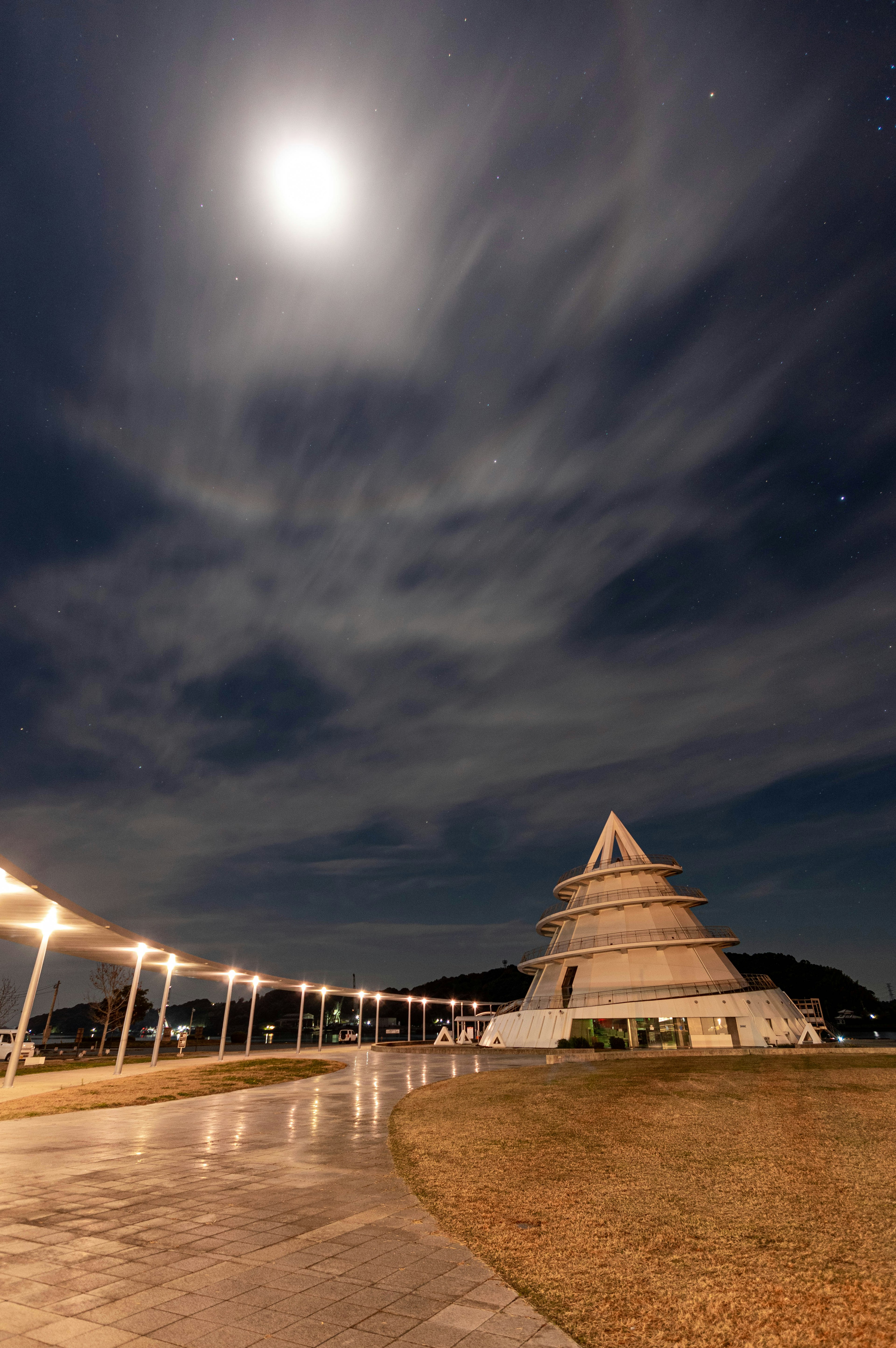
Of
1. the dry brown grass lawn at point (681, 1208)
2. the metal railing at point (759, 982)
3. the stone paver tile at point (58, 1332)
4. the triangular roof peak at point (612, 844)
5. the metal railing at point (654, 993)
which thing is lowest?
the dry brown grass lawn at point (681, 1208)

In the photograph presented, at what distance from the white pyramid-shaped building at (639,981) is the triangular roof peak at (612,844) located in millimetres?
377

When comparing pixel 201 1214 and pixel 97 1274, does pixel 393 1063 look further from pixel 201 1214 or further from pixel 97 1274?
pixel 97 1274

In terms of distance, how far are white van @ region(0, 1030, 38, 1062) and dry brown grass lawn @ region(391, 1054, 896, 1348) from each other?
28775 mm

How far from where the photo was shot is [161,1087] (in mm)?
20219

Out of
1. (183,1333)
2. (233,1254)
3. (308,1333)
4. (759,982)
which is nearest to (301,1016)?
(759,982)

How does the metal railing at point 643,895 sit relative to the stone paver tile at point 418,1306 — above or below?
above

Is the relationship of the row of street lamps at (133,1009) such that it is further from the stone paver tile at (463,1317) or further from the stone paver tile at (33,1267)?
the stone paver tile at (463,1317)

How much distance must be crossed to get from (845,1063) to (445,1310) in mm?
24923

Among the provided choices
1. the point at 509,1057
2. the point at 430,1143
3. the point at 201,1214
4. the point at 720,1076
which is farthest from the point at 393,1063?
the point at 201,1214

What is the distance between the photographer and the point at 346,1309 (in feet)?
15.2

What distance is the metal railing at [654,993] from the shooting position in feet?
133

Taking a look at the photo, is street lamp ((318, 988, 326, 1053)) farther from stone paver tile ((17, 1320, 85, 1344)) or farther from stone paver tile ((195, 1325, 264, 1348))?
stone paver tile ((195, 1325, 264, 1348))

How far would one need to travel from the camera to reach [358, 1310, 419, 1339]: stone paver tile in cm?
429

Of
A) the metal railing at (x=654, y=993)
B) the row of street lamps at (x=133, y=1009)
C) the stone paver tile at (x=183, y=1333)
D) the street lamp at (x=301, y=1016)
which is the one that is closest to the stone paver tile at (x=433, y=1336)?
the stone paver tile at (x=183, y=1333)
